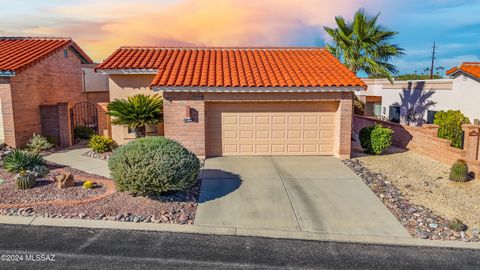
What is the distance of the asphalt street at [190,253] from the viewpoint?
6906 mm

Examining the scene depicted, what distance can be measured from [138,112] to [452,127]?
44.0ft

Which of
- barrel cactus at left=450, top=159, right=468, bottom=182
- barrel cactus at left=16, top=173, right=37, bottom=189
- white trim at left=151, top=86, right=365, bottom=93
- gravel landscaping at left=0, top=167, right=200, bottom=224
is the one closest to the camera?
gravel landscaping at left=0, top=167, right=200, bottom=224

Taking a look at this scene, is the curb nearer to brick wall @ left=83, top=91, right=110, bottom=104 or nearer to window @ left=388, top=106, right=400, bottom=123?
brick wall @ left=83, top=91, right=110, bottom=104

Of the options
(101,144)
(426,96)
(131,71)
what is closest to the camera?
(101,144)

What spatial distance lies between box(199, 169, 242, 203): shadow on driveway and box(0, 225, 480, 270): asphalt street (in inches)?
100

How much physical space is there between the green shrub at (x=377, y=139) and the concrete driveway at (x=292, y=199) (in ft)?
8.39

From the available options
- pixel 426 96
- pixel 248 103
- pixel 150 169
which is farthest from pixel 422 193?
pixel 426 96

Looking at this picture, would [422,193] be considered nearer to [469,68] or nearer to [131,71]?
[469,68]

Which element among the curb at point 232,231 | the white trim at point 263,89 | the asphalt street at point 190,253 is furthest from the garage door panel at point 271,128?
the asphalt street at point 190,253

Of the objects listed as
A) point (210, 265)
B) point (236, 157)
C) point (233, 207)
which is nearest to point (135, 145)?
point (233, 207)

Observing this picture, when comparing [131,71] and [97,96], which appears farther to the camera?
[97,96]

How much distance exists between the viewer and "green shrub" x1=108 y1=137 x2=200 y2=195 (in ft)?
31.4

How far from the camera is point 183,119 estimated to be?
1473 cm

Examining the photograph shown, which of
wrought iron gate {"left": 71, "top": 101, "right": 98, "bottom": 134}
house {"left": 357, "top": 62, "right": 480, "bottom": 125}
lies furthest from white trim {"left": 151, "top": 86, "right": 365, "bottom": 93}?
wrought iron gate {"left": 71, "top": 101, "right": 98, "bottom": 134}
